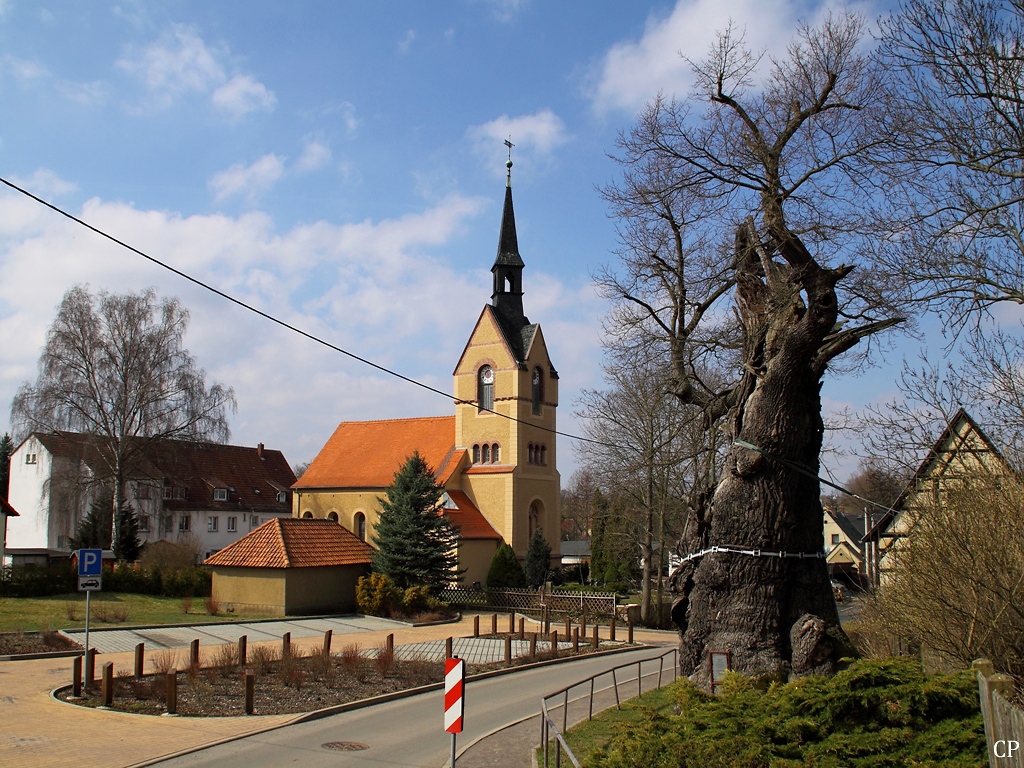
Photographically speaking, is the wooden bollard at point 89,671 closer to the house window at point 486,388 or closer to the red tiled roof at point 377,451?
the red tiled roof at point 377,451

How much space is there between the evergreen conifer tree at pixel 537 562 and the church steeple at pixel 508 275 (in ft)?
39.2

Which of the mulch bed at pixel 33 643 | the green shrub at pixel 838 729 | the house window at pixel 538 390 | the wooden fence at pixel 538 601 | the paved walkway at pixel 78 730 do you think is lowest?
the wooden fence at pixel 538 601

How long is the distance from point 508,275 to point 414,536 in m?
18.4

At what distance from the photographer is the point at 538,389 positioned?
4716 centimetres

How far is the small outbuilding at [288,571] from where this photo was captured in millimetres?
31812

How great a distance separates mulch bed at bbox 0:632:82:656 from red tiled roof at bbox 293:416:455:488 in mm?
25262

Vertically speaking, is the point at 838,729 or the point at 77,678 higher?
the point at 838,729

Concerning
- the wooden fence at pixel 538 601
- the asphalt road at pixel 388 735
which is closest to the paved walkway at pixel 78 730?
the asphalt road at pixel 388 735

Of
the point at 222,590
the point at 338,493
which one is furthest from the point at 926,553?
the point at 338,493

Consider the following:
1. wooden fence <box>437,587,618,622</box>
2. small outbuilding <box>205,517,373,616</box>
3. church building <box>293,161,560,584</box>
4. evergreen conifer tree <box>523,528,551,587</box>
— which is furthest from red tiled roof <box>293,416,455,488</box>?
small outbuilding <box>205,517,373,616</box>

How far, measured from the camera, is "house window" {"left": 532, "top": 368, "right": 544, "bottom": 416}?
153 ft

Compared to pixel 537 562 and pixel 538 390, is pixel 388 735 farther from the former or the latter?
pixel 538 390

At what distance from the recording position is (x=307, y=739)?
12.7m

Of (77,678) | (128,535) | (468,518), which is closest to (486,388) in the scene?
(468,518)
